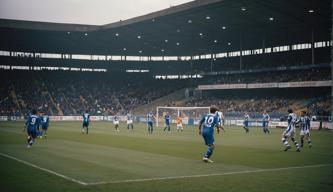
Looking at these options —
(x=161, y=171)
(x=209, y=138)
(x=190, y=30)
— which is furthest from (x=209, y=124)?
(x=190, y=30)

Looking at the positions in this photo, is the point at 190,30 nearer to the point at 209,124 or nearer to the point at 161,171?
the point at 209,124

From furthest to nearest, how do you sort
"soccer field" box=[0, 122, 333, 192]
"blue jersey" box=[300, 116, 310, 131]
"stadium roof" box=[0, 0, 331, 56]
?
1. "stadium roof" box=[0, 0, 331, 56]
2. "blue jersey" box=[300, 116, 310, 131]
3. "soccer field" box=[0, 122, 333, 192]

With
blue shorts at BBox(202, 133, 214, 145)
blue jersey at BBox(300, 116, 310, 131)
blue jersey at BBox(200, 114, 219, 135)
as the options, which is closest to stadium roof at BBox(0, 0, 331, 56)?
blue jersey at BBox(300, 116, 310, 131)

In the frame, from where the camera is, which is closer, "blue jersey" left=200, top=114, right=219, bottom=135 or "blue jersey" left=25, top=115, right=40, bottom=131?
"blue jersey" left=200, top=114, right=219, bottom=135

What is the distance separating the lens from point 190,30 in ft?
222

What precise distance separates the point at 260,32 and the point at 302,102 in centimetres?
1476

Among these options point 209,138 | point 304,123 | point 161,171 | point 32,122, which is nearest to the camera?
point 161,171

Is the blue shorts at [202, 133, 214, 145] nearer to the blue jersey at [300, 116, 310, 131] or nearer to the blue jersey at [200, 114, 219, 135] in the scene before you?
the blue jersey at [200, 114, 219, 135]

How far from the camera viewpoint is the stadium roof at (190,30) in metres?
→ 53.1

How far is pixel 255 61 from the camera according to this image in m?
79.1

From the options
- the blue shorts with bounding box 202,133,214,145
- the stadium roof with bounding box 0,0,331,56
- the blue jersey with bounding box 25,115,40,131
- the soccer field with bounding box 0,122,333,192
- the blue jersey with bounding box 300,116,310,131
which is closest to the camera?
the soccer field with bounding box 0,122,333,192

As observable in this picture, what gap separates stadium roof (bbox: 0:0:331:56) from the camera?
5306 cm

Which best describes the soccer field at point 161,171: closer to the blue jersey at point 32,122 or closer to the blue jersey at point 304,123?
the blue jersey at point 32,122

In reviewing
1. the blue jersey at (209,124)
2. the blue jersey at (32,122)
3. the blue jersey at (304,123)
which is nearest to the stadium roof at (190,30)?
the blue jersey at (304,123)
